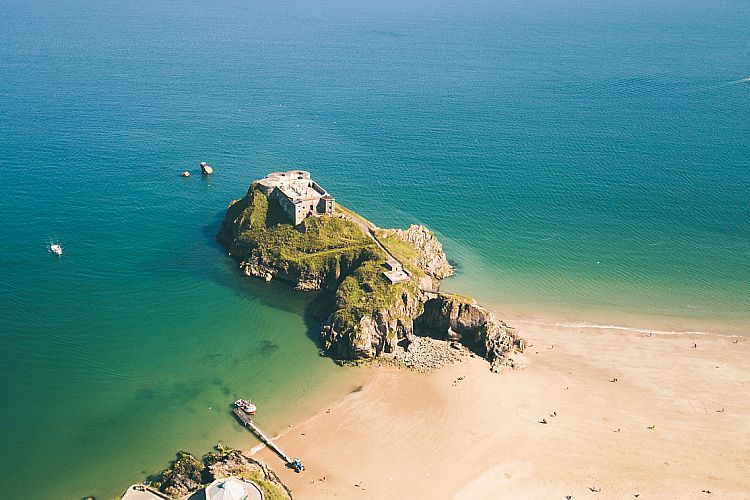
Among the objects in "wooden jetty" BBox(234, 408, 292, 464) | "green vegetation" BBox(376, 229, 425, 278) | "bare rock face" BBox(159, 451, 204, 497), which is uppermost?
"green vegetation" BBox(376, 229, 425, 278)

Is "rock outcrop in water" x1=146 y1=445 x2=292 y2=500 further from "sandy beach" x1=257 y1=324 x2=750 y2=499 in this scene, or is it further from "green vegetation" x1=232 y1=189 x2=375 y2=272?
"green vegetation" x1=232 y1=189 x2=375 y2=272

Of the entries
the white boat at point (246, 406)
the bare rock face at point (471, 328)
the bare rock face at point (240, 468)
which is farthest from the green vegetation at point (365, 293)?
the bare rock face at point (240, 468)

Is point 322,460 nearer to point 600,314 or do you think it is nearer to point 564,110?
point 600,314

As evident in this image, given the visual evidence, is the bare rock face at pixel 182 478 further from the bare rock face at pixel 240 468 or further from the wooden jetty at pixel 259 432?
the wooden jetty at pixel 259 432

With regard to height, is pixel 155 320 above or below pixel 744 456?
below

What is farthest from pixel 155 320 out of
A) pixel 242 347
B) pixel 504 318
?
pixel 504 318

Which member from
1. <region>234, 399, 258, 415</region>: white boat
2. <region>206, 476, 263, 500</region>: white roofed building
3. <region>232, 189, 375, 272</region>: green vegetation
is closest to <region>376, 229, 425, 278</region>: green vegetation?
<region>232, 189, 375, 272</region>: green vegetation

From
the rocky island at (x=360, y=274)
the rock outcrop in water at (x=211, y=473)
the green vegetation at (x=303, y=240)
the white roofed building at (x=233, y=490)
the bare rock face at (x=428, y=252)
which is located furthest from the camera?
the bare rock face at (x=428, y=252)
